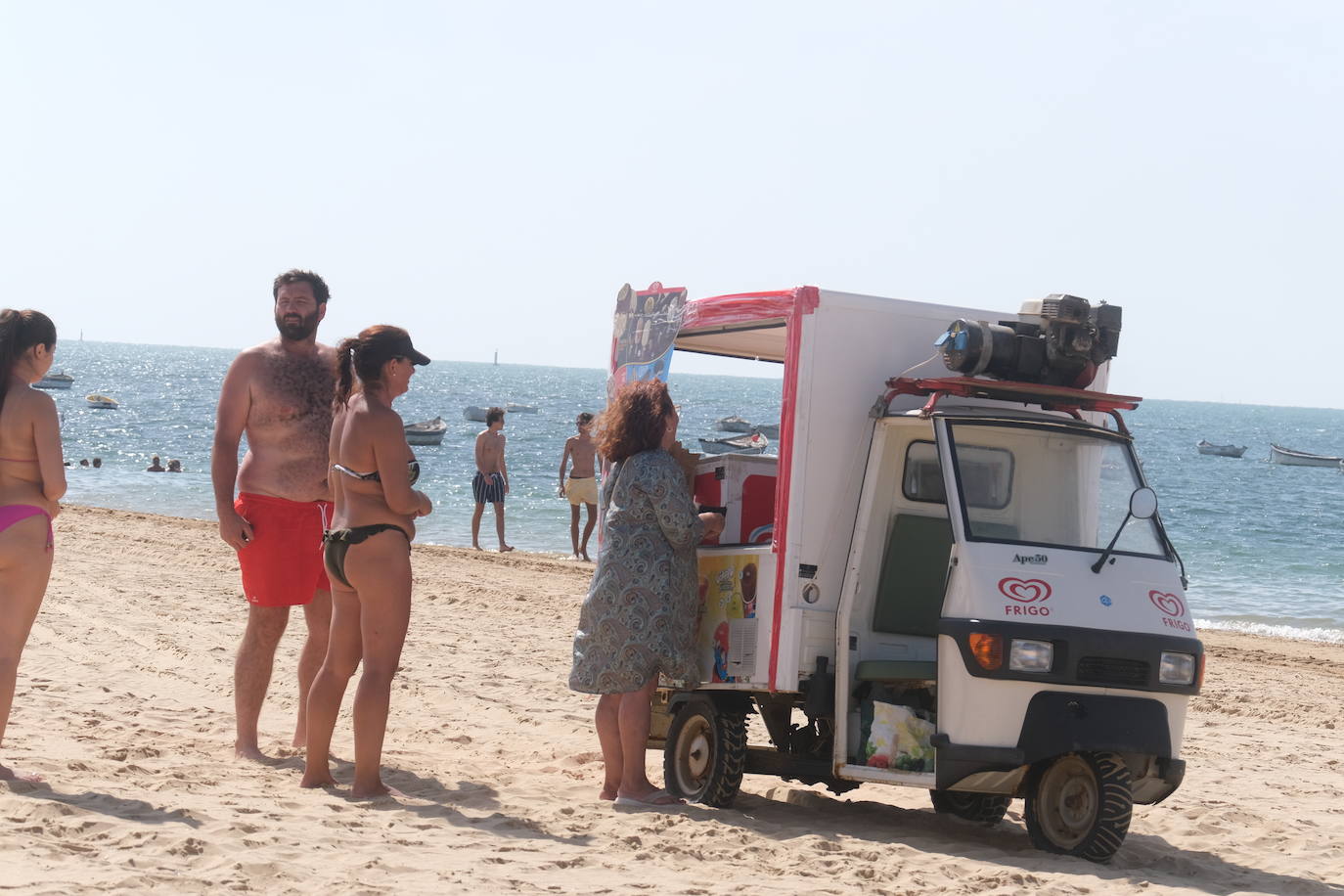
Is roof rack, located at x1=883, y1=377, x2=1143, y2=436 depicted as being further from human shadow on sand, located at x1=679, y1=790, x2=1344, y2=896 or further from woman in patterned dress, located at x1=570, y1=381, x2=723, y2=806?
human shadow on sand, located at x1=679, y1=790, x2=1344, y2=896

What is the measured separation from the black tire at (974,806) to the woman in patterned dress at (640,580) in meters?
1.43

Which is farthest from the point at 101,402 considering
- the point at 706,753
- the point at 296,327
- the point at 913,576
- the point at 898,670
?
the point at 898,670

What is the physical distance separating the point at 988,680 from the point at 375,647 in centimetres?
246

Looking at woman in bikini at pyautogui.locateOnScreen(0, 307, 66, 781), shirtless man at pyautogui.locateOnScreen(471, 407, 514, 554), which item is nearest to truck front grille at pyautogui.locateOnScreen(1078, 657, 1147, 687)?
woman in bikini at pyautogui.locateOnScreen(0, 307, 66, 781)

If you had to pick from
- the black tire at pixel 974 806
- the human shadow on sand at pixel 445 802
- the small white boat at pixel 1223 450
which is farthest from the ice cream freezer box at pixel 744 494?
the small white boat at pixel 1223 450

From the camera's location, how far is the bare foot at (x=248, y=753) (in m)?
6.91

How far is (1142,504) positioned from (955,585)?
0.79m

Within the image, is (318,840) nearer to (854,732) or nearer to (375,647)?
(375,647)

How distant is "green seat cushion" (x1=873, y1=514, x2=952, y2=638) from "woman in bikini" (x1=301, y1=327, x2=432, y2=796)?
2.00 metres

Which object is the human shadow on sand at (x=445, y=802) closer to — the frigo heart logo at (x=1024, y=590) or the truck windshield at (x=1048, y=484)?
the frigo heart logo at (x=1024, y=590)

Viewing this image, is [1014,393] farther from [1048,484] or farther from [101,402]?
[101,402]

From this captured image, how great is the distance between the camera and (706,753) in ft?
22.1

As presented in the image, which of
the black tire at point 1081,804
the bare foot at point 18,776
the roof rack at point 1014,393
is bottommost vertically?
the bare foot at point 18,776

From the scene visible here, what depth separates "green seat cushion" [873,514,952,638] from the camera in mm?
6488
